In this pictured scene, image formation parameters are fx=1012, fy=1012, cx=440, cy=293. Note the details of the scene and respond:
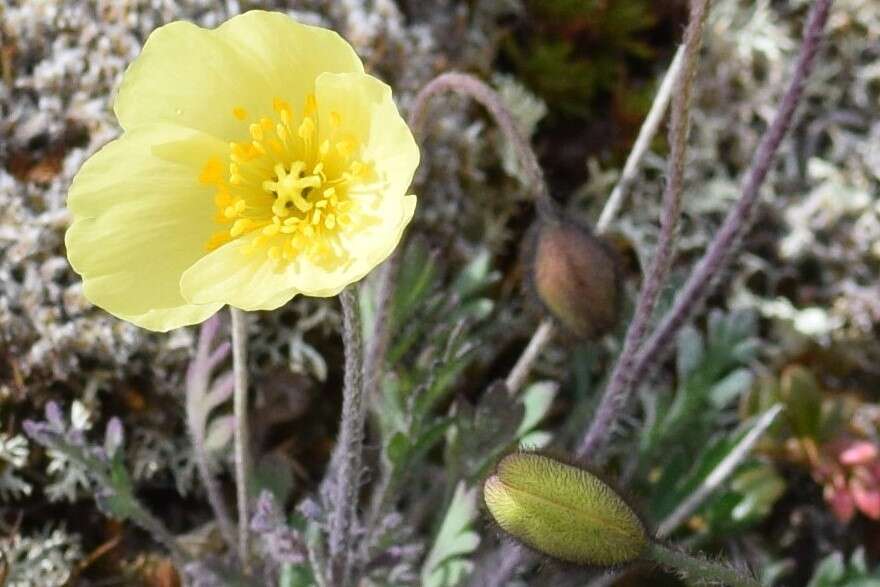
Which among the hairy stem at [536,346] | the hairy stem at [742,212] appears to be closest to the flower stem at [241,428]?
the hairy stem at [536,346]

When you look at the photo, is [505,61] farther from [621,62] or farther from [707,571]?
[707,571]

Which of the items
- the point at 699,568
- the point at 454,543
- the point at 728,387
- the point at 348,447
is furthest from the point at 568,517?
the point at 728,387

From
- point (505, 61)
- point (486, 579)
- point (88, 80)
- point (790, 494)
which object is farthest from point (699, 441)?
point (88, 80)

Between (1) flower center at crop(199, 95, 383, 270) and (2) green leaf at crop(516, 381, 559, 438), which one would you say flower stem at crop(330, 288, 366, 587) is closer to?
(1) flower center at crop(199, 95, 383, 270)

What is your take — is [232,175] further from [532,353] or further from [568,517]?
[532,353]

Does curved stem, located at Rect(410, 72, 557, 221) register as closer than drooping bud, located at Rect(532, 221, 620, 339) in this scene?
Yes

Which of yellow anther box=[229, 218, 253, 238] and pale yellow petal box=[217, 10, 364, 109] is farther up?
pale yellow petal box=[217, 10, 364, 109]

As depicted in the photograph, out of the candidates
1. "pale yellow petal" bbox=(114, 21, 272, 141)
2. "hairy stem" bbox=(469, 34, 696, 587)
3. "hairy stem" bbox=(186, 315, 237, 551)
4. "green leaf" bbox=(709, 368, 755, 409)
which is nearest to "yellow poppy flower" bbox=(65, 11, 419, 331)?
"pale yellow petal" bbox=(114, 21, 272, 141)
